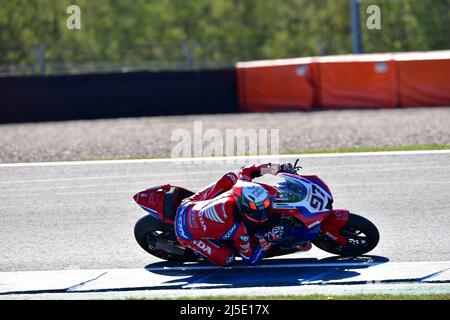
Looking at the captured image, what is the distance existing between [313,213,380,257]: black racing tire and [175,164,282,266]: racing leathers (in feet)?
1.91

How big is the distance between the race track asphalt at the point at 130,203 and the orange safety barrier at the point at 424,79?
643 cm

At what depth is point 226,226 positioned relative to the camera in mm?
8797

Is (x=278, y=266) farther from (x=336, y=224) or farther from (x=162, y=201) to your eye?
(x=162, y=201)

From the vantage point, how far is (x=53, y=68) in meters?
23.8

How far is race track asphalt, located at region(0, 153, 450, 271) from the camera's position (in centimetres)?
970

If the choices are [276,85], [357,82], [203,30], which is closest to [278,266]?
[357,82]

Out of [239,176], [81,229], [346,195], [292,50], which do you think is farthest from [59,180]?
[292,50]

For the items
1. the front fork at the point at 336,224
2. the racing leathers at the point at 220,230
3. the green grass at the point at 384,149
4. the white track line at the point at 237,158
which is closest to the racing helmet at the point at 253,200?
the racing leathers at the point at 220,230

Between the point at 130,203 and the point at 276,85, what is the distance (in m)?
10.8

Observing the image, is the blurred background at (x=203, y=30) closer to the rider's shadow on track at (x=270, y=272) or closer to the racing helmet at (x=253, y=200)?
the rider's shadow on track at (x=270, y=272)

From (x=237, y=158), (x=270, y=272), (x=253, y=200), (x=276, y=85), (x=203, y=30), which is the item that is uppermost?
(x=203, y=30)

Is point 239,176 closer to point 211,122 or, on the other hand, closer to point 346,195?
point 346,195

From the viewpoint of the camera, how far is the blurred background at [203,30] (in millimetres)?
26359
